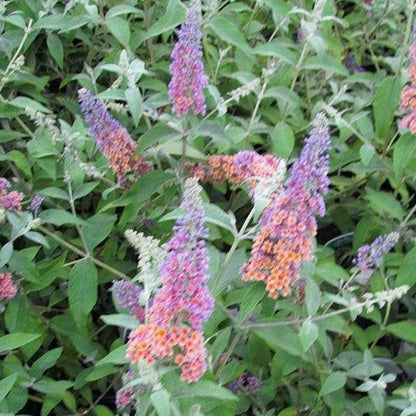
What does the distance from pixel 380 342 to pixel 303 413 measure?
0.50m

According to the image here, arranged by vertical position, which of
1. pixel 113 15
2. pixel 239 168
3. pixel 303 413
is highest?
pixel 113 15

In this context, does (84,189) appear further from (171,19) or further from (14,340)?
(171,19)

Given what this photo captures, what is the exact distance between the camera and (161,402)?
1361 millimetres

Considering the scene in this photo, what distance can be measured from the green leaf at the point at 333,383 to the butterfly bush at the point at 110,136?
837 millimetres

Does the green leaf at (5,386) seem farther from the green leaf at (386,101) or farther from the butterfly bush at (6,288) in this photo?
the green leaf at (386,101)

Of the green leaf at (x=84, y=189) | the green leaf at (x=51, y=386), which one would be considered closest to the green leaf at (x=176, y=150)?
the green leaf at (x=84, y=189)

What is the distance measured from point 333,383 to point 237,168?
0.69 meters

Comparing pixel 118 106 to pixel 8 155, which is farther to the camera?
pixel 8 155

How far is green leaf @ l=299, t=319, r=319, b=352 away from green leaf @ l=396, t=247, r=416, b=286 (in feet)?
1.64

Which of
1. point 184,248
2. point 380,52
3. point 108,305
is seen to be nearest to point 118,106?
point 108,305

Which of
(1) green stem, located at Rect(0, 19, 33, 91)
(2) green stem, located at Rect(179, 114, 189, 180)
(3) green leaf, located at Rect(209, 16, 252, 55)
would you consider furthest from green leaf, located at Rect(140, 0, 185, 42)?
(2) green stem, located at Rect(179, 114, 189, 180)

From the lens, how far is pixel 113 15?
240cm

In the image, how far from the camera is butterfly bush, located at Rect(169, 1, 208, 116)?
1729mm

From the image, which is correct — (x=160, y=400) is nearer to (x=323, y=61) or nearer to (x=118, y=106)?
(x=118, y=106)
